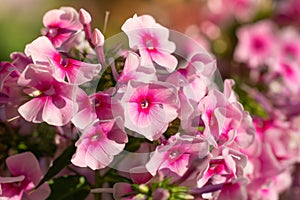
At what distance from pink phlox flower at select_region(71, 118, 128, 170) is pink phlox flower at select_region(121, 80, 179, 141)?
0.06ft

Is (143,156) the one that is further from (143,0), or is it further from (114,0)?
(114,0)

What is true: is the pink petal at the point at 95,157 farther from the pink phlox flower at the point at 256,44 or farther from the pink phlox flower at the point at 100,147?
the pink phlox flower at the point at 256,44

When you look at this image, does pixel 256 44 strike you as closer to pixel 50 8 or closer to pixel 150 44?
pixel 150 44

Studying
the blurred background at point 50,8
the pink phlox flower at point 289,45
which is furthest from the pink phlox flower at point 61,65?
the blurred background at point 50,8

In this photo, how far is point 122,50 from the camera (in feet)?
2.40

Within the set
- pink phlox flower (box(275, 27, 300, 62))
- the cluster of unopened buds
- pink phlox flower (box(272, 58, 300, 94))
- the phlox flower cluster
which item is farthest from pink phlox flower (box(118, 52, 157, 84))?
pink phlox flower (box(275, 27, 300, 62))

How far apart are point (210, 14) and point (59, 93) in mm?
785

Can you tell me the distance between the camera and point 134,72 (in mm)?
667

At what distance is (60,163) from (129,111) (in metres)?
0.12

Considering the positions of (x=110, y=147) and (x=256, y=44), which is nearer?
(x=110, y=147)

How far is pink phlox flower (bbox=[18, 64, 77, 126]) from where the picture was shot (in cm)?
66

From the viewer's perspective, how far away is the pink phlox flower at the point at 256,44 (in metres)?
1.23

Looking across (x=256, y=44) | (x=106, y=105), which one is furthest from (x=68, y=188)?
(x=256, y=44)

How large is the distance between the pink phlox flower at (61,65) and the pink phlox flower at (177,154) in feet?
0.35
